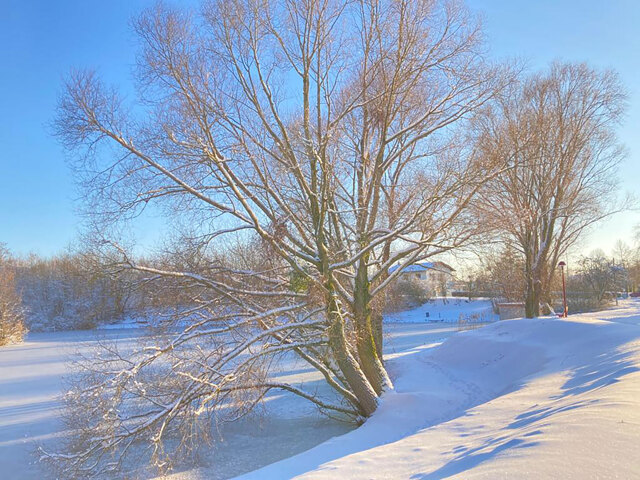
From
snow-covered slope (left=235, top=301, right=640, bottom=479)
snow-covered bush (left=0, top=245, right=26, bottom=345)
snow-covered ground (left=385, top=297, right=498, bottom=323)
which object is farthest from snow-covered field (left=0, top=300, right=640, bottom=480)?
snow-covered ground (left=385, top=297, right=498, bottom=323)

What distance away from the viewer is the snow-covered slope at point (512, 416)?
11.1ft

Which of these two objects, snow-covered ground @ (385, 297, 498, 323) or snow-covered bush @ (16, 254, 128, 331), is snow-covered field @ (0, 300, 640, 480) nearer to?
snow-covered bush @ (16, 254, 128, 331)

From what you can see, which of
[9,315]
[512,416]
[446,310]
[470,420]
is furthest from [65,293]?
[446,310]

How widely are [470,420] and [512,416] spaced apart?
2.16ft

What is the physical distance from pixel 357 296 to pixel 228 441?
458 centimetres

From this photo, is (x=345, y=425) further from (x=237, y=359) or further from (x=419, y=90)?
(x=419, y=90)

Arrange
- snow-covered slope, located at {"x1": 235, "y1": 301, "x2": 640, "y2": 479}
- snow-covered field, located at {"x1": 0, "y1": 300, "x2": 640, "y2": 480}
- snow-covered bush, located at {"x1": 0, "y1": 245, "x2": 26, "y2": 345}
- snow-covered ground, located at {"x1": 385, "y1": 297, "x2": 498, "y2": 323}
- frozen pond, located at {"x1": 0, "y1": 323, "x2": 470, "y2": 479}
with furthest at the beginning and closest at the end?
snow-covered ground, located at {"x1": 385, "y1": 297, "x2": 498, "y2": 323} < snow-covered bush, located at {"x1": 0, "y1": 245, "x2": 26, "y2": 345} < frozen pond, located at {"x1": 0, "y1": 323, "x2": 470, "y2": 479} < snow-covered field, located at {"x1": 0, "y1": 300, "x2": 640, "y2": 480} < snow-covered slope, located at {"x1": 235, "y1": 301, "x2": 640, "y2": 479}

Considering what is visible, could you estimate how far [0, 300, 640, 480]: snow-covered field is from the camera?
139 inches

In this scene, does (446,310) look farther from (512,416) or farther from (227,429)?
(512,416)

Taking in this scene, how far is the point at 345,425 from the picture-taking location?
11273 millimetres

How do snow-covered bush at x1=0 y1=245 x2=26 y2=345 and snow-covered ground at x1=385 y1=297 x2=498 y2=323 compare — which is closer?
snow-covered bush at x1=0 y1=245 x2=26 y2=345

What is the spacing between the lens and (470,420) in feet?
21.4

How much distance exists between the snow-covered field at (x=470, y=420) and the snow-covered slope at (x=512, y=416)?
0.02 metres

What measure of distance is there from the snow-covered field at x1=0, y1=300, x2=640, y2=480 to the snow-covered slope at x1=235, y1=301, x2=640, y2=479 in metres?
0.02
